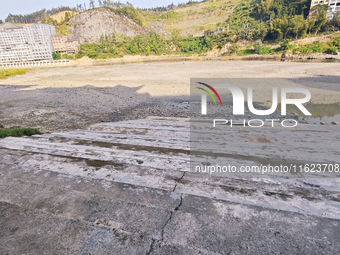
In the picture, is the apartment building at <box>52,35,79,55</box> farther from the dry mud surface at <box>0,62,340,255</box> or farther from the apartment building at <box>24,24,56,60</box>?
the dry mud surface at <box>0,62,340,255</box>

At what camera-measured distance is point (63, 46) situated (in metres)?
62.4

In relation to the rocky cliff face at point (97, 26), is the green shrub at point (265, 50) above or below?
below

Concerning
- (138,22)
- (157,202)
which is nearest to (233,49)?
(138,22)

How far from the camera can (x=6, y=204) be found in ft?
5.52

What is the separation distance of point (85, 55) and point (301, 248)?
232 feet

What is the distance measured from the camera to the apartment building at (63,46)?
62447 mm

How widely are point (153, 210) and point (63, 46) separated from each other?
75.7 m

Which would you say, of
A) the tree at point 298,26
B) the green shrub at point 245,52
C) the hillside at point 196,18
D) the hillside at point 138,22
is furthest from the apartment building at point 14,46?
the tree at point 298,26

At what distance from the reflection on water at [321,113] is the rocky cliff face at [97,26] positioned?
82664 mm

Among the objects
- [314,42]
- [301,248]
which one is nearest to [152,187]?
[301,248]

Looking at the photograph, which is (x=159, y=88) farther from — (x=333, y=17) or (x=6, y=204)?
(x=333, y=17)

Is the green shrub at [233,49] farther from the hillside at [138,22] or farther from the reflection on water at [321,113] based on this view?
the reflection on water at [321,113]

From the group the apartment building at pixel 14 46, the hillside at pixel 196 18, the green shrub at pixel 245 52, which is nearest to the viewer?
the green shrub at pixel 245 52

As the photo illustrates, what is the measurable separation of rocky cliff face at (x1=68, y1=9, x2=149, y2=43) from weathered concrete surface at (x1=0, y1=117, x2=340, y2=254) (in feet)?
285
